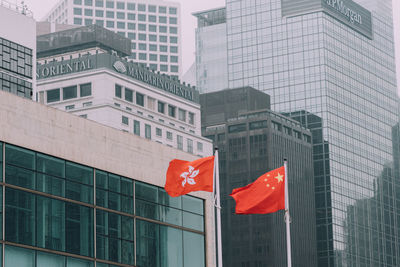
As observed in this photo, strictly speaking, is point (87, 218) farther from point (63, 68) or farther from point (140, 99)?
Result: point (140, 99)

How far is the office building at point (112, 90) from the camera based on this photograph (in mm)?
164125

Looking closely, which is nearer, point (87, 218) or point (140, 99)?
point (87, 218)

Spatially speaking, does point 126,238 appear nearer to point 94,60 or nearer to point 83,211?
point 83,211

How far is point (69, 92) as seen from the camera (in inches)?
6570

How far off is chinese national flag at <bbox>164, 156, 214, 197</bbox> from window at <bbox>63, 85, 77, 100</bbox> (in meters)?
121

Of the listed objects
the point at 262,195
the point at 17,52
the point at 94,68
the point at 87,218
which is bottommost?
the point at 262,195

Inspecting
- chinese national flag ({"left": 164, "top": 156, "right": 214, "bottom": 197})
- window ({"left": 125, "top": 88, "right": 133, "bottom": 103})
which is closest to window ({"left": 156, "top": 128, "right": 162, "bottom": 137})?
window ({"left": 125, "top": 88, "right": 133, "bottom": 103})

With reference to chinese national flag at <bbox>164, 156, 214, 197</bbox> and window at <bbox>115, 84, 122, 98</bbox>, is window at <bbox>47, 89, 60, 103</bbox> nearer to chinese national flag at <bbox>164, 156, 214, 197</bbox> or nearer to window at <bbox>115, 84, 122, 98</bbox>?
window at <bbox>115, 84, 122, 98</bbox>

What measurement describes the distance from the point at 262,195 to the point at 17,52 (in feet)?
250

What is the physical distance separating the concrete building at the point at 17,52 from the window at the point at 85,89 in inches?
1728

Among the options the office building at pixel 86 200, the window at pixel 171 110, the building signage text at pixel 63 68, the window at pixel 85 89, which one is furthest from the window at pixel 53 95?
the office building at pixel 86 200

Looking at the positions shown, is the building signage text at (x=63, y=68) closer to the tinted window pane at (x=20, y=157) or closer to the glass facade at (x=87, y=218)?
the glass facade at (x=87, y=218)

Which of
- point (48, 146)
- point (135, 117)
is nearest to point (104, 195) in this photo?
point (48, 146)

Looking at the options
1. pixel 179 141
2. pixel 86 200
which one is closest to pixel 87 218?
pixel 86 200
